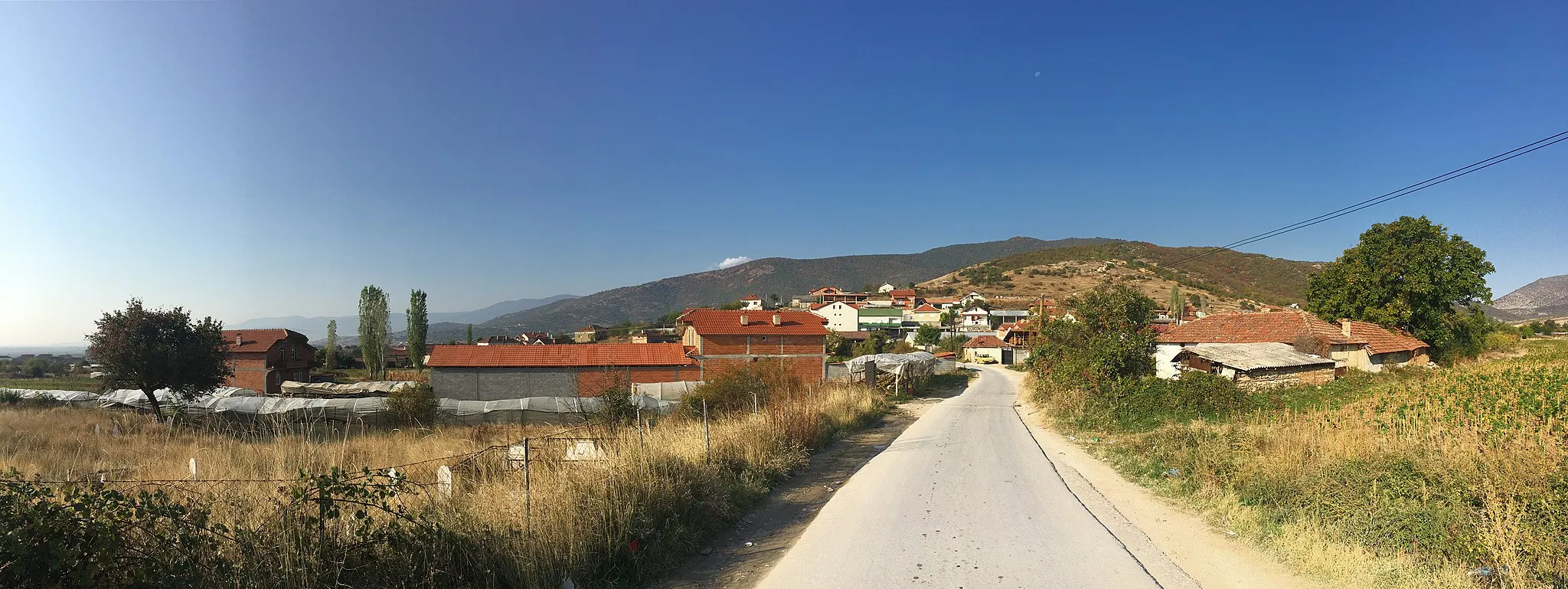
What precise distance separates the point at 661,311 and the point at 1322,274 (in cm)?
16556

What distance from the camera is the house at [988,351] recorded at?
2557 inches

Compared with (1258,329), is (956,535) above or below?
below

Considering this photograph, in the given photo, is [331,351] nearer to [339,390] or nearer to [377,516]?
[339,390]

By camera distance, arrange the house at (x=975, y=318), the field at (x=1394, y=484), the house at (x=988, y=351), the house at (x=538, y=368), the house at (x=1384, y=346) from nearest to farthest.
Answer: the field at (x=1394, y=484) → the house at (x=1384, y=346) → the house at (x=538, y=368) → the house at (x=988, y=351) → the house at (x=975, y=318)

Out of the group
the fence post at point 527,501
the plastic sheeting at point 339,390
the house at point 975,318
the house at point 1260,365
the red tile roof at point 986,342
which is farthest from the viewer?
the house at point 975,318

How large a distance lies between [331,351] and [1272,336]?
2960 inches

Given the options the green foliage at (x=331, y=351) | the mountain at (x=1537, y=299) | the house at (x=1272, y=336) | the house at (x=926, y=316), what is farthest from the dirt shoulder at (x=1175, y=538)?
the mountain at (x=1537, y=299)

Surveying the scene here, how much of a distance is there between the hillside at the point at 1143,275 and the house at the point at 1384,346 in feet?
203

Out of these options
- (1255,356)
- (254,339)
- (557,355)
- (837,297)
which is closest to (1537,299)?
(837,297)

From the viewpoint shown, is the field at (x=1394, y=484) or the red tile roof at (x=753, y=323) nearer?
the field at (x=1394, y=484)

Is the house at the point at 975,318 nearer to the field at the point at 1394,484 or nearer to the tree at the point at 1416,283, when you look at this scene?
the tree at the point at 1416,283

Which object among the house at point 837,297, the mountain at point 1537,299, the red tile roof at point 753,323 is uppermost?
the house at point 837,297

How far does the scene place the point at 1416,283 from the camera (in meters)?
30.4

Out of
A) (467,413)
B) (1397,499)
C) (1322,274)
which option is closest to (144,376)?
(467,413)
